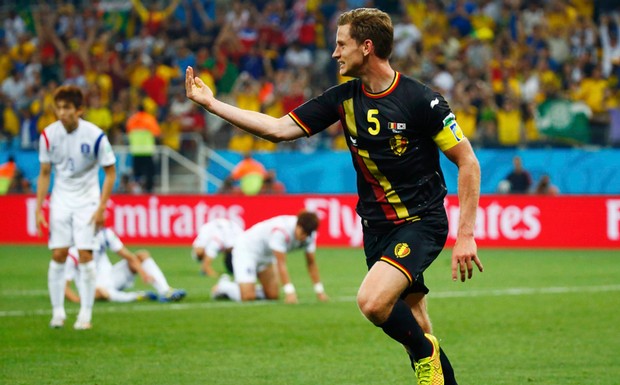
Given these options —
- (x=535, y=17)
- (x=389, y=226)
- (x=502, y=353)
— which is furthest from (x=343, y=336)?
(x=535, y=17)

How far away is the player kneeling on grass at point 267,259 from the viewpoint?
47.5 feet

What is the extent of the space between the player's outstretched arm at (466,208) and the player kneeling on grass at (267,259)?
7.28 metres

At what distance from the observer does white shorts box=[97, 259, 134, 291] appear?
15430 mm

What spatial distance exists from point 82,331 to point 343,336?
8.59 ft

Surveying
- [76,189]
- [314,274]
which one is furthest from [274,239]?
[76,189]

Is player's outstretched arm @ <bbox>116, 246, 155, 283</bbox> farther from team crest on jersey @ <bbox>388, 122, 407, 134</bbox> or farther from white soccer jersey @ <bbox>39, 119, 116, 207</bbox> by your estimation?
team crest on jersey @ <bbox>388, 122, 407, 134</bbox>

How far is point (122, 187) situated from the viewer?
85.8 feet

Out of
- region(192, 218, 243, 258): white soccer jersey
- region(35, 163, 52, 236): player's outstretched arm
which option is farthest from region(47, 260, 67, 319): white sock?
region(192, 218, 243, 258): white soccer jersey

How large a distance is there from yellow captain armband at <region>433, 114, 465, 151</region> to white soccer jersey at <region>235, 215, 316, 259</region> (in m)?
7.42

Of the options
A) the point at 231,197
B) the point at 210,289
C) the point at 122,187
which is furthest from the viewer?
the point at 122,187

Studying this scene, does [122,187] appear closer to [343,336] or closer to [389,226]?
[343,336]

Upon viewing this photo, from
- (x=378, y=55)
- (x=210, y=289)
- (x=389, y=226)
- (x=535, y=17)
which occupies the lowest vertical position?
(x=210, y=289)

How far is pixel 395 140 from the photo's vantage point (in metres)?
7.11

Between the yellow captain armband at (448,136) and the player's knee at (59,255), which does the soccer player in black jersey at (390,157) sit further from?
the player's knee at (59,255)
